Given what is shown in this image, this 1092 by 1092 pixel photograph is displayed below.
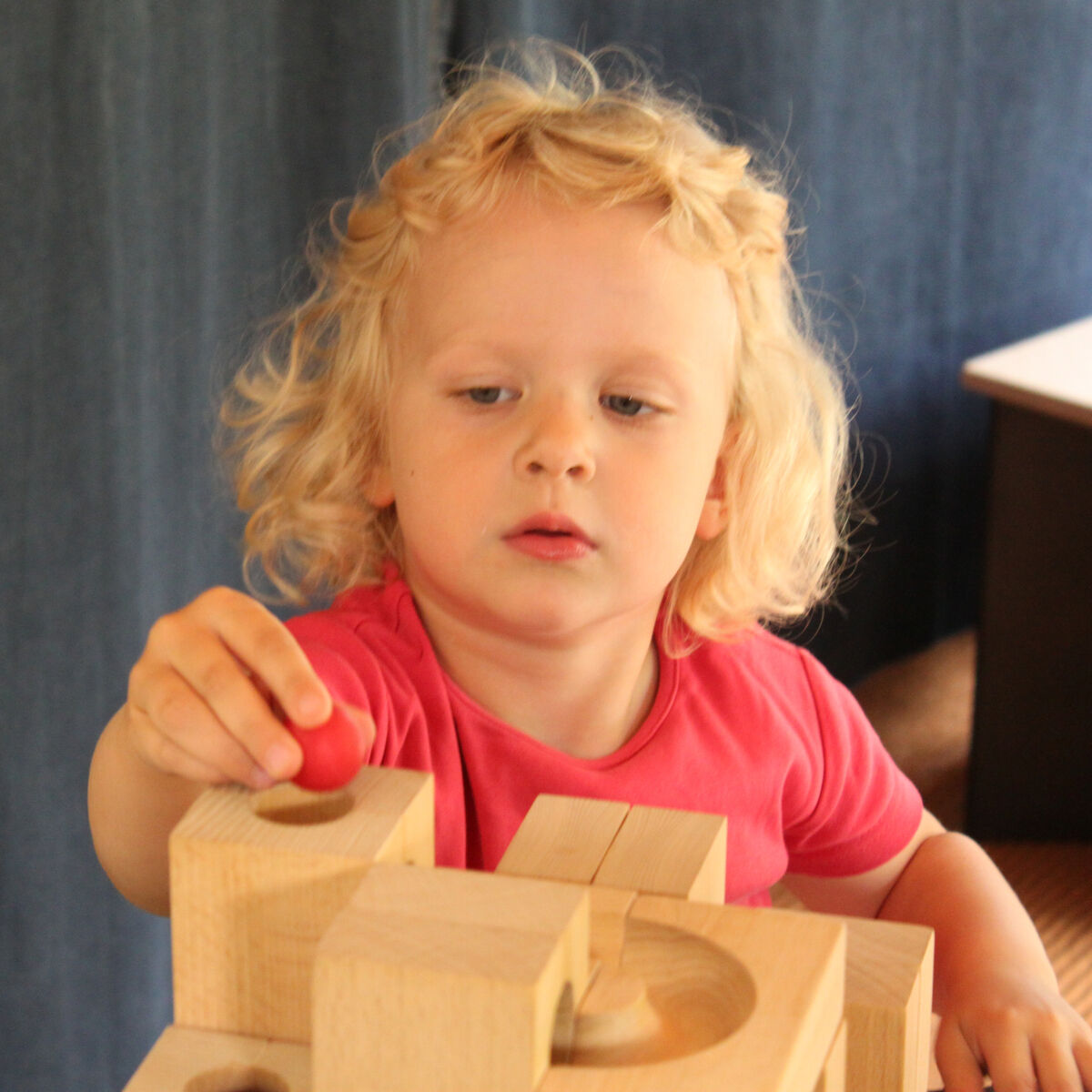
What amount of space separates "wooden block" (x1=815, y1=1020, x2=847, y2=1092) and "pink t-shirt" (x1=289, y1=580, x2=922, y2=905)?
391 millimetres

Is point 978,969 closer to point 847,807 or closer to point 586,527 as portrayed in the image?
point 847,807

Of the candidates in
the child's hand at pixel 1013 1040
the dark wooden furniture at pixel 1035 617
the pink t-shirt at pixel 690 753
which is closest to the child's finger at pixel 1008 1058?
the child's hand at pixel 1013 1040

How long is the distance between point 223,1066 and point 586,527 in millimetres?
425

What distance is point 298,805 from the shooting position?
0.46m

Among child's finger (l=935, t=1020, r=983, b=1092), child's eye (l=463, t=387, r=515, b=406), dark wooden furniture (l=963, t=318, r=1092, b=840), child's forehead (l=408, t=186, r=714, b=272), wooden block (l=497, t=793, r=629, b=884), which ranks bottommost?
dark wooden furniture (l=963, t=318, r=1092, b=840)

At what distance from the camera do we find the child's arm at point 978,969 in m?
0.71

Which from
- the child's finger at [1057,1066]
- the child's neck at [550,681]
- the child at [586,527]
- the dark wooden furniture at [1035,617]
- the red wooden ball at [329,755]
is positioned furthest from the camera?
the dark wooden furniture at [1035,617]

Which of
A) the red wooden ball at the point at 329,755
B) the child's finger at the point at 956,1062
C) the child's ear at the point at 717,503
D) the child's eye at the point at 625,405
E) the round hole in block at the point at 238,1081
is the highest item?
the child's eye at the point at 625,405

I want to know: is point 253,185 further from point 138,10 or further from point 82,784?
point 82,784

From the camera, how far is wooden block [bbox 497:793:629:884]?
0.47 metres

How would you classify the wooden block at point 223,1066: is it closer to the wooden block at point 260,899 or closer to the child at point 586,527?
the wooden block at point 260,899

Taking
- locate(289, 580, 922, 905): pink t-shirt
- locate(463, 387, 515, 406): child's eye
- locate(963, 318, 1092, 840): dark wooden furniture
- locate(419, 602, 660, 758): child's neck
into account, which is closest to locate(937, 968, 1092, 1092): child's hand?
locate(289, 580, 922, 905): pink t-shirt

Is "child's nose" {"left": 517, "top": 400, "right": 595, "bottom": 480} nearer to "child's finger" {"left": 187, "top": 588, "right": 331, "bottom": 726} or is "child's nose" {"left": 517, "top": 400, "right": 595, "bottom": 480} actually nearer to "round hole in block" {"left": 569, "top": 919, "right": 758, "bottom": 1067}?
"child's finger" {"left": 187, "top": 588, "right": 331, "bottom": 726}

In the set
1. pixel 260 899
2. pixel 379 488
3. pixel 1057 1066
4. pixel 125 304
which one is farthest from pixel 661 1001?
pixel 125 304
